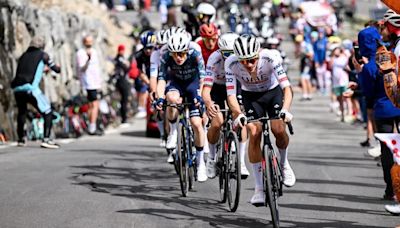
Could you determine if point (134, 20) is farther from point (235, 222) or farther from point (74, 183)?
point (235, 222)

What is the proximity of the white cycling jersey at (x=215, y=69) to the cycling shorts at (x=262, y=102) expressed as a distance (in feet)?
2.55

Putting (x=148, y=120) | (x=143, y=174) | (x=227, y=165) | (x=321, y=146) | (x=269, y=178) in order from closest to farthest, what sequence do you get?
1. (x=269, y=178)
2. (x=227, y=165)
3. (x=143, y=174)
4. (x=321, y=146)
5. (x=148, y=120)

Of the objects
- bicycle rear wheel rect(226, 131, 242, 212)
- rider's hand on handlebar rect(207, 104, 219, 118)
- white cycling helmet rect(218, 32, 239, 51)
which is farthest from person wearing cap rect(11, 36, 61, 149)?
bicycle rear wheel rect(226, 131, 242, 212)

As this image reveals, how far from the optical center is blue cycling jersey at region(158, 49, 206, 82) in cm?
1352

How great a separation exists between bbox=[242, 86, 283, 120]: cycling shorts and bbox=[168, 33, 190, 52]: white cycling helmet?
192 cm

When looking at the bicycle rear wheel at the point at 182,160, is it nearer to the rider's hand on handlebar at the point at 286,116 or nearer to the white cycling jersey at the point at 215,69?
the white cycling jersey at the point at 215,69

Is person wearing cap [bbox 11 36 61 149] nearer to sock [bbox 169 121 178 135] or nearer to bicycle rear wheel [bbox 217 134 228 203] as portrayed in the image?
sock [bbox 169 121 178 135]

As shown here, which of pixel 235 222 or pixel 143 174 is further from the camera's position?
Result: pixel 143 174

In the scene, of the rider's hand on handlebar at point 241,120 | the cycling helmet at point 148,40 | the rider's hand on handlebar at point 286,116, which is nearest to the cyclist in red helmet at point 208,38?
the cycling helmet at point 148,40

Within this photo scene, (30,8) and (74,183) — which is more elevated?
(30,8)

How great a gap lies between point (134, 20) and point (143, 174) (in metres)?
28.2

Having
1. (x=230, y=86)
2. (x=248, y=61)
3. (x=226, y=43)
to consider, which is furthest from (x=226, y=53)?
(x=248, y=61)

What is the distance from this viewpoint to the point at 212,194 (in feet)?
42.5

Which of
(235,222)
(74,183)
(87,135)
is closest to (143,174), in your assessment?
(74,183)
